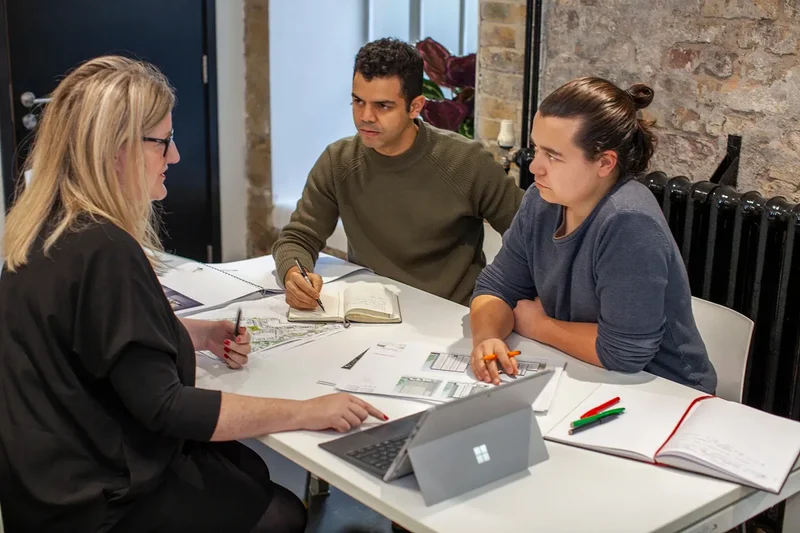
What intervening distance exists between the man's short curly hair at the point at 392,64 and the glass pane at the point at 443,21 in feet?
5.80

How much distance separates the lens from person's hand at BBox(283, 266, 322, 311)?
2221mm

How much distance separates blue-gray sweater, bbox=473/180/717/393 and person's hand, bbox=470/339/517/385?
187mm

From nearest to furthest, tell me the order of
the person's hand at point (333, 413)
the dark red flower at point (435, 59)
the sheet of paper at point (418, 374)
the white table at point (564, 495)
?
the white table at point (564, 495)
the person's hand at point (333, 413)
the sheet of paper at point (418, 374)
the dark red flower at point (435, 59)

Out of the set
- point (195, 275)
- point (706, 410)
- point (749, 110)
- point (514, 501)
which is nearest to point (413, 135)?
point (195, 275)

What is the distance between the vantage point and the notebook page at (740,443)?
1460 millimetres

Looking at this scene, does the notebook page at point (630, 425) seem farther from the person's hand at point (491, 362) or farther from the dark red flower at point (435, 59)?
the dark red flower at point (435, 59)

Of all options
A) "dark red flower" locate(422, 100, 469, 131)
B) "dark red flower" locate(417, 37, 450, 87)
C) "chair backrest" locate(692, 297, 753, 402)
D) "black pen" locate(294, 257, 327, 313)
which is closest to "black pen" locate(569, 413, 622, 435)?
"chair backrest" locate(692, 297, 753, 402)

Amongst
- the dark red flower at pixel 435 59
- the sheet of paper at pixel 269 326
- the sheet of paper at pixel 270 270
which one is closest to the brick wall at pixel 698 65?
the dark red flower at pixel 435 59

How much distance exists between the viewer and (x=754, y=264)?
2.51m

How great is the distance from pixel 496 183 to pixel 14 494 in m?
1.54

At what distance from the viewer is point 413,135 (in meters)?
2.67

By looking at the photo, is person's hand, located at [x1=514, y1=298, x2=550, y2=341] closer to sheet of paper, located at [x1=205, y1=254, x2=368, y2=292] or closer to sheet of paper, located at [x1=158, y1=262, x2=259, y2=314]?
sheet of paper, located at [x1=205, y1=254, x2=368, y2=292]

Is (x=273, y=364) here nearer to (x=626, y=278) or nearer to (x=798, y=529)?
(x=626, y=278)

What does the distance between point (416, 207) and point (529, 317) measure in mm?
706
